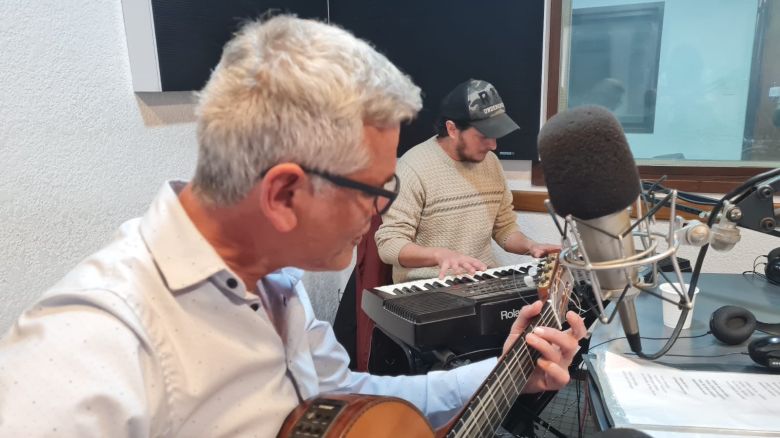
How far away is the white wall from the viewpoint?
1346 mm

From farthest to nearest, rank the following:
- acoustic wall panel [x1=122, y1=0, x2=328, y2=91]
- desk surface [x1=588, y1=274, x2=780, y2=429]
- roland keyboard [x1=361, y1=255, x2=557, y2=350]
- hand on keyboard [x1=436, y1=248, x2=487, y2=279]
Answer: hand on keyboard [x1=436, y1=248, x2=487, y2=279]
acoustic wall panel [x1=122, y1=0, x2=328, y2=91]
roland keyboard [x1=361, y1=255, x2=557, y2=350]
desk surface [x1=588, y1=274, x2=780, y2=429]

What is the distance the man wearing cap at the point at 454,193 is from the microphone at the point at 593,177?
4.58ft

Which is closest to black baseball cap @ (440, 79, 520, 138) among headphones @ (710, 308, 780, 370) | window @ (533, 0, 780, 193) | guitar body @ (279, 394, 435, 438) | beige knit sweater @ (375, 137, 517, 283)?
beige knit sweater @ (375, 137, 517, 283)

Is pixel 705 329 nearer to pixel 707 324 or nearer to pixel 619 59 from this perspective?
pixel 707 324

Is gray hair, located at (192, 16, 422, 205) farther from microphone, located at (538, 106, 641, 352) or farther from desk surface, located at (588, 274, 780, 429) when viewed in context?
desk surface, located at (588, 274, 780, 429)

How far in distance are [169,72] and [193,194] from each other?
45.6 inches

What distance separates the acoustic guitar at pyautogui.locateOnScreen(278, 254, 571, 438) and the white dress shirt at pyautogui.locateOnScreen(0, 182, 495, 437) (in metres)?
0.06

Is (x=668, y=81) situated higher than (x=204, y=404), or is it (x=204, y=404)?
(x=668, y=81)

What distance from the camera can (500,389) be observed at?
1020 millimetres

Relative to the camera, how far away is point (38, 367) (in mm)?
628

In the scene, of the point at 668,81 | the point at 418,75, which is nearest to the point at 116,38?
the point at 418,75

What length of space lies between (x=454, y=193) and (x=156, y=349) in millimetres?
1663

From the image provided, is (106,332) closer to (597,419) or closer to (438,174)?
(597,419)

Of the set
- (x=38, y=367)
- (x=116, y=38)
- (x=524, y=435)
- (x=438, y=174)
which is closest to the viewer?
(x=38, y=367)
